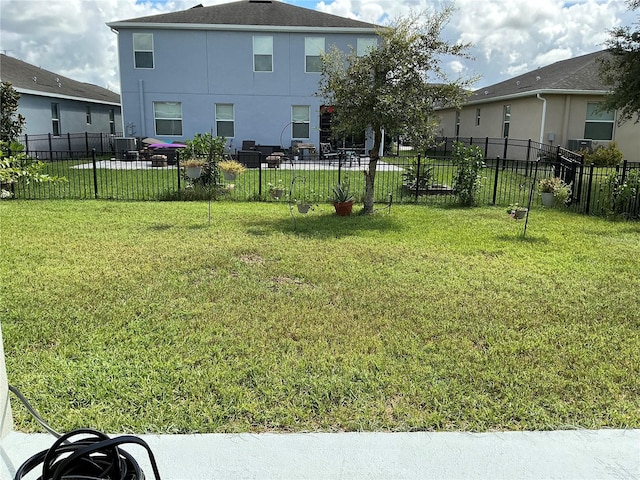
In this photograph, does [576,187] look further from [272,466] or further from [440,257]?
[272,466]

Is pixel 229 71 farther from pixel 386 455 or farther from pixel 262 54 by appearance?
pixel 386 455

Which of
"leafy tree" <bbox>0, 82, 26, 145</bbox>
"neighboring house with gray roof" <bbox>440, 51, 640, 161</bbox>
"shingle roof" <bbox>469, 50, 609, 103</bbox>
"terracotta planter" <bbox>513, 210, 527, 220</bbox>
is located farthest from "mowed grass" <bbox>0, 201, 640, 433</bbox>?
"shingle roof" <bbox>469, 50, 609, 103</bbox>

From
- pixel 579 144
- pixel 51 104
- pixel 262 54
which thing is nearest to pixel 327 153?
pixel 262 54

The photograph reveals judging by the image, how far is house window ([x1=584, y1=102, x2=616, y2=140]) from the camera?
20938 mm

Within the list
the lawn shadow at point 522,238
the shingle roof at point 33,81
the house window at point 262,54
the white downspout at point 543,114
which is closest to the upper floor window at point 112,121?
the shingle roof at point 33,81

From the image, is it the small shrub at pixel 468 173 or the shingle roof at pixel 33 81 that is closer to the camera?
the small shrub at pixel 468 173

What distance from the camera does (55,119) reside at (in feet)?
76.7

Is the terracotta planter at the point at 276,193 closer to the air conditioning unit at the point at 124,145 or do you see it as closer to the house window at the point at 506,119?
the air conditioning unit at the point at 124,145

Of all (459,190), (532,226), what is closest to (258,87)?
(459,190)

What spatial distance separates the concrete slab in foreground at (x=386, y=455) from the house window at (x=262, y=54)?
832 inches

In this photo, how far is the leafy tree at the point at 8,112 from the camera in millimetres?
17469

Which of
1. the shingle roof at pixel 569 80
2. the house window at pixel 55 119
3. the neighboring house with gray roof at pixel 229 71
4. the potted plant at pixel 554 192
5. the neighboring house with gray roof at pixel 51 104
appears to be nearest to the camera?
the potted plant at pixel 554 192

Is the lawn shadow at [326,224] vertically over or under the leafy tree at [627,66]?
under

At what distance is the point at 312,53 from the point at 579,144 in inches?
449
